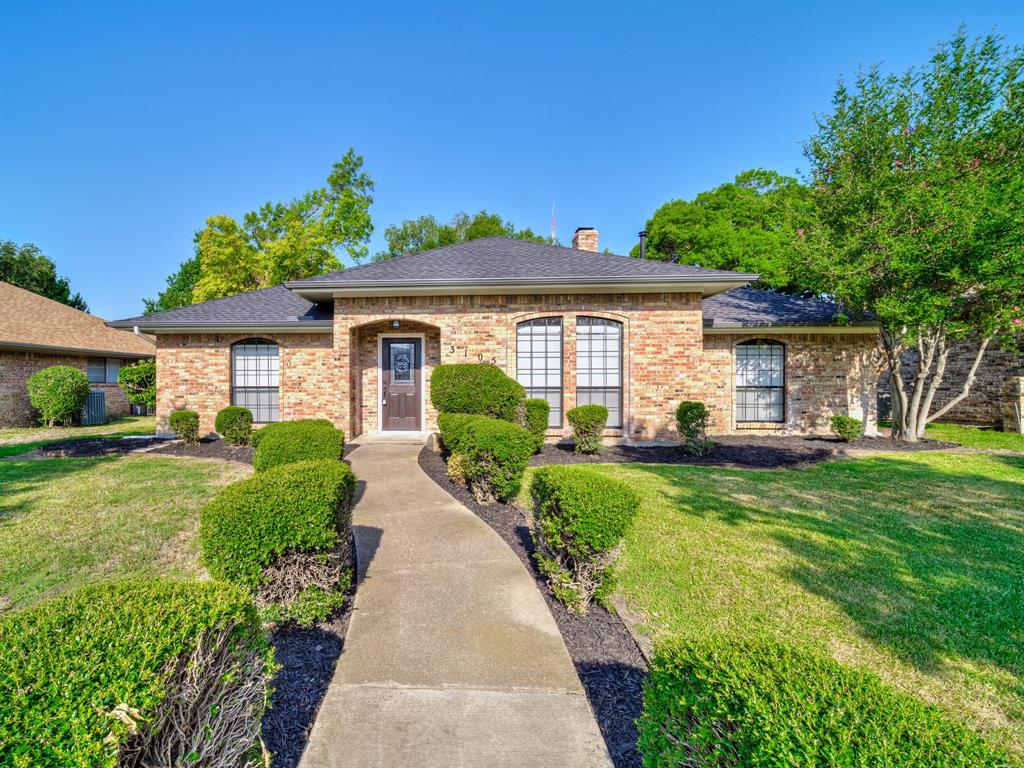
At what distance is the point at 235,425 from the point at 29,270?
103 feet

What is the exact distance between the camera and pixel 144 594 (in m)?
1.80

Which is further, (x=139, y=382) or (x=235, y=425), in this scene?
(x=139, y=382)

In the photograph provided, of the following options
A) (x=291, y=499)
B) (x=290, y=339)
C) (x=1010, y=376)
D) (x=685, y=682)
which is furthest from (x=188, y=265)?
(x=1010, y=376)

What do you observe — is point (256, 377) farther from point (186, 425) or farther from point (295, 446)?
point (295, 446)

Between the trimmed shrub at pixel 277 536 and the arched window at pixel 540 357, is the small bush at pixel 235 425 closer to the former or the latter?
the arched window at pixel 540 357

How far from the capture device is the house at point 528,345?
10.3 m

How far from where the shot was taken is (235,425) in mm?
10234

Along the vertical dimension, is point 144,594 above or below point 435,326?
below

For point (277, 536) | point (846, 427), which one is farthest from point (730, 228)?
point (277, 536)

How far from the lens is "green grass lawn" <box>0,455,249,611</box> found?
13.9 ft

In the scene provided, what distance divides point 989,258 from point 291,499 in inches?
493

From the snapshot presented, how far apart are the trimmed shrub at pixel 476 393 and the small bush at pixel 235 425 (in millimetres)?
4953

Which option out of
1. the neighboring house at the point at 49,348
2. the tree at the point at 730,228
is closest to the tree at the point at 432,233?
the tree at the point at 730,228

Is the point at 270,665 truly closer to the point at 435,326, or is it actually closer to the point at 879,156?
the point at 435,326
